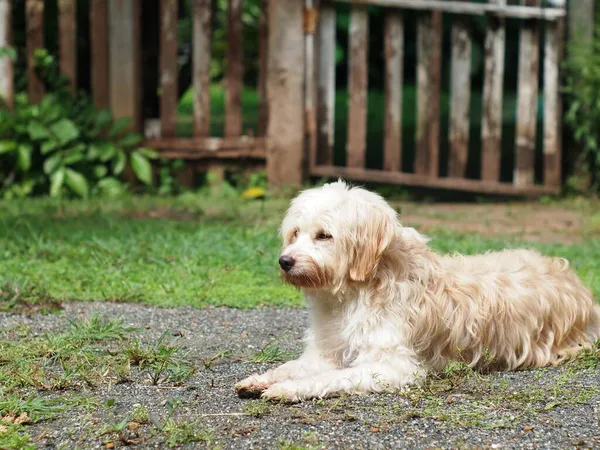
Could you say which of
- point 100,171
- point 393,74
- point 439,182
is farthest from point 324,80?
point 100,171

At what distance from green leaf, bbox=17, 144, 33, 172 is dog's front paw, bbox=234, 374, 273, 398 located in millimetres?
6078

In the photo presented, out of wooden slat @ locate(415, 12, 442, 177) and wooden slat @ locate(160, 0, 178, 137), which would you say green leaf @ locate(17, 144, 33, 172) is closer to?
wooden slat @ locate(160, 0, 178, 137)

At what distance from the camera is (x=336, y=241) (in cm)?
476

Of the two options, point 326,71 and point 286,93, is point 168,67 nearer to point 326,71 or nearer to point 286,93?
point 286,93

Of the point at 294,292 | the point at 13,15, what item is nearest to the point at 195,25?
the point at 13,15

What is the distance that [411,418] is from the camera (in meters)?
4.21

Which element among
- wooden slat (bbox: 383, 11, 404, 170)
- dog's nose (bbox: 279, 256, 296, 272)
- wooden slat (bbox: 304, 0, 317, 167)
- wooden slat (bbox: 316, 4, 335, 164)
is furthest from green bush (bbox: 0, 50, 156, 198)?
dog's nose (bbox: 279, 256, 296, 272)

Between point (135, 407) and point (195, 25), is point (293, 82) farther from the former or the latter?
point (135, 407)

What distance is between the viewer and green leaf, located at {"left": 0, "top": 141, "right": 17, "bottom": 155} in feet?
32.7

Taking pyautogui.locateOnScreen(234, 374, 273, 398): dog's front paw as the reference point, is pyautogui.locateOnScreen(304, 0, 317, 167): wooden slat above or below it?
above

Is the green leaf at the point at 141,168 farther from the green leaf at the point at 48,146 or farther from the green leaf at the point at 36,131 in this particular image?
the green leaf at the point at 36,131

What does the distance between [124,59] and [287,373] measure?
21.3 ft

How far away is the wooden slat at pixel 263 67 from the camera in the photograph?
10.6 metres

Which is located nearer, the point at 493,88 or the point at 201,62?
the point at 493,88
